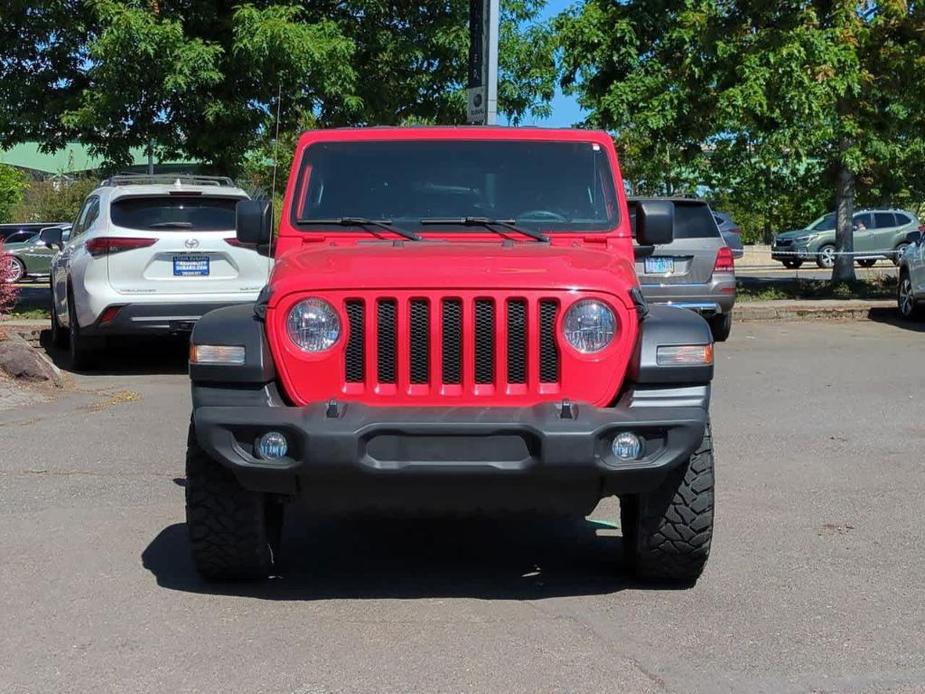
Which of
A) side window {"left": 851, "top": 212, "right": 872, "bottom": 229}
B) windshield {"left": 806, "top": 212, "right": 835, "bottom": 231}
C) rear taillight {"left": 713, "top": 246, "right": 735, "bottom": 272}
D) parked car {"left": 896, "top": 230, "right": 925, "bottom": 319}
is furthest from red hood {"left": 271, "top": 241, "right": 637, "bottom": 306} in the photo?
windshield {"left": 806, "top": 212, "right": 835, "bottom": 231}

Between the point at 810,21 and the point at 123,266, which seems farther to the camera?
the point at 810,21

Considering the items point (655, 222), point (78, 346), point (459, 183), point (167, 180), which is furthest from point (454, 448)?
point (167, 180)

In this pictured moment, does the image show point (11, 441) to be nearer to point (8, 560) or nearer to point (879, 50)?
point (8, 560)

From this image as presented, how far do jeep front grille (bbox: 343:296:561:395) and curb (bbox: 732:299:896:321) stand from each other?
12960 mm

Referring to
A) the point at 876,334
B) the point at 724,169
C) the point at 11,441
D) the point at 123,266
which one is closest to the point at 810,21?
the point at 724,169

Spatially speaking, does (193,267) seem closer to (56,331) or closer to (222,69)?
(56,331)

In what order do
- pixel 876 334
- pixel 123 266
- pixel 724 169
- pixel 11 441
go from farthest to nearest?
pixel 724 169 < pixel 876 334 < pixel 123 266 < pixel 11 441

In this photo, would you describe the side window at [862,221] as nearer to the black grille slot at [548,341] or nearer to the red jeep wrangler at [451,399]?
the red jeep wrangler at [451,399]

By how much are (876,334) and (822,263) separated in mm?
18730

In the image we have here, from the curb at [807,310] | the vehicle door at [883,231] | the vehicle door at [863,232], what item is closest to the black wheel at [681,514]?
the curb at [807,310]

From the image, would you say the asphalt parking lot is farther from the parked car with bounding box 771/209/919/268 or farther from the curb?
the parked car with bounding box 771/209/919/268

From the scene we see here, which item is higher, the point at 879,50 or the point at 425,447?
the point at 879,50

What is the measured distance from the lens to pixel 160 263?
1123cm

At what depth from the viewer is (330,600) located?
502 cm
